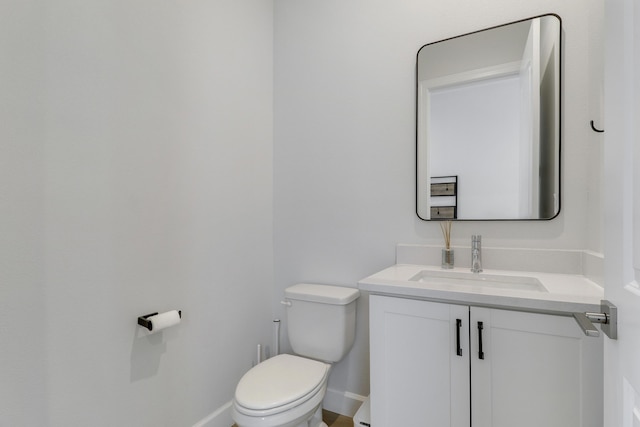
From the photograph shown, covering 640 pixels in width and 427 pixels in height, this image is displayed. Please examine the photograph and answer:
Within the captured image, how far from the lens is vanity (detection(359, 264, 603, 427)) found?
39.7 inches

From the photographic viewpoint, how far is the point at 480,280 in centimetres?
143

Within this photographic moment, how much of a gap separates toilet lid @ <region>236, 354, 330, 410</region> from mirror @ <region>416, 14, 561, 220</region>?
0.96 metres

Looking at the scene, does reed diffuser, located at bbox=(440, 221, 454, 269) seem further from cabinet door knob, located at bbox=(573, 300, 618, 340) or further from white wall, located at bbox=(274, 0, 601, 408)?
cabinet door knob, located at bbox=(573, 300, 618, 340)

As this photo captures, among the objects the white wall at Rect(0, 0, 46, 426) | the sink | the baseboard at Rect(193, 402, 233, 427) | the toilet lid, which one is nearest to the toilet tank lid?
the toilet lid

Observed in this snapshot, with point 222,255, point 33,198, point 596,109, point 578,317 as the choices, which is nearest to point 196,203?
point 222,255

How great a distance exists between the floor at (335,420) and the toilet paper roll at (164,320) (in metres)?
0.83

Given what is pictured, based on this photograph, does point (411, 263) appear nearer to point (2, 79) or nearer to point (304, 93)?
point (304, 93)

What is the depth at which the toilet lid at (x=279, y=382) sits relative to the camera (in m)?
1.30

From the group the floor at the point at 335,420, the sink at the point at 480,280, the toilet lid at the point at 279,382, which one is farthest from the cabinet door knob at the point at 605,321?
the floor at the point at 335,420

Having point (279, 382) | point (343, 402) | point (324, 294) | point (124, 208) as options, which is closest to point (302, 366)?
point (279, 382)

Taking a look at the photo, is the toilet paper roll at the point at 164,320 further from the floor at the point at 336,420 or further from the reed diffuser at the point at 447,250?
the reed diffuser at the point at 447,250

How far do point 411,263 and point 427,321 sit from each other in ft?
1.64

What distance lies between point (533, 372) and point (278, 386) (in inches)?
38.0

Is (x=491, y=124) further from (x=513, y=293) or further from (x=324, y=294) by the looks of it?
(x=324, y=294)
